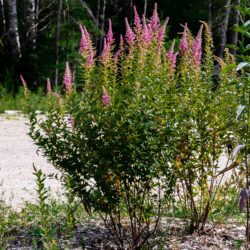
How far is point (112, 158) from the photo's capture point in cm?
248

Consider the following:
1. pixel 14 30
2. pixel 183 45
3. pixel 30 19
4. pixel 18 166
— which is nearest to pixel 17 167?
pixel 18 166

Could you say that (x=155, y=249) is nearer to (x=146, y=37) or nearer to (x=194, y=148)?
(x=194, y=148)

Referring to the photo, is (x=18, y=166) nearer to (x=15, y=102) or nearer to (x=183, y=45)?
(x=183, y=45)

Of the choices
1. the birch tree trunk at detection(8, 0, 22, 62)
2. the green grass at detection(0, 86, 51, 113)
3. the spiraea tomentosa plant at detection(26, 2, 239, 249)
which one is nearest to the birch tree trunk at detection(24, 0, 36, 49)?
the birch tree trunk at detection(8, 0, 22, 62)

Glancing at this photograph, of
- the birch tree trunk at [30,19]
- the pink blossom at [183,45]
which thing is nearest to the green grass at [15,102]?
the birch tree trunk at [30,19]

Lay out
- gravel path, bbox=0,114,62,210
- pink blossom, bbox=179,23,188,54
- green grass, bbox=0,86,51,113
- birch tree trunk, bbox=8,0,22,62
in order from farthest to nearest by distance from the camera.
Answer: birch tree trunk, bbox=8,0,22,62 < green grass, bbox=0,86,51,113 < gravel path, bbox=0,114,62,210 < pink blossom, bbox=179,23,188,54

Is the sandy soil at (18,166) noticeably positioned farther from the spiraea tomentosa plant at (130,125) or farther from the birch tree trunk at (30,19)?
the birch tree trunk at (30,19)

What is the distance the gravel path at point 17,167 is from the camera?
4457 millimetres

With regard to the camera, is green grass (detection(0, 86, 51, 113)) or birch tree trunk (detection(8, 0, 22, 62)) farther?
birch tree trunk (detection(8, 0, 22, 62))

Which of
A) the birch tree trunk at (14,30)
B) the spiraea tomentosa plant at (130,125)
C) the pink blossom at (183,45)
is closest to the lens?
the spiraea tomentosa plant at (130,125)

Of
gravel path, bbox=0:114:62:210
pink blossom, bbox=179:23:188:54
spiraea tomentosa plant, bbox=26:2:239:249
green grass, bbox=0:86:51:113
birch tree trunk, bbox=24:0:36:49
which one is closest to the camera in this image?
spiraea tomentosa plant, bbox=26:2:239:249

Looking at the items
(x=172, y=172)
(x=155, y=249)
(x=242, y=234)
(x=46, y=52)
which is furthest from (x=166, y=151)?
(x=46, y=52)

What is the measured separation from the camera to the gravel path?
446cm

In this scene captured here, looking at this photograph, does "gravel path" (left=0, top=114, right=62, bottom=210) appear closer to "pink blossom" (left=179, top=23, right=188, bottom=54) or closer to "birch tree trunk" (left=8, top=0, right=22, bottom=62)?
"pink blossom" (left=179, top=23, right=188, bottom=54)
